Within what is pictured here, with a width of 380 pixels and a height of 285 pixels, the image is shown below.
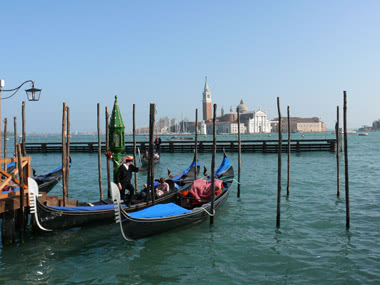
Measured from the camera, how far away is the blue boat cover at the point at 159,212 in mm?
6848

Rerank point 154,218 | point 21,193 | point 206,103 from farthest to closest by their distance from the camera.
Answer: point 206,103 → point 154,218 → point 21,193

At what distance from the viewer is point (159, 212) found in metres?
7.16

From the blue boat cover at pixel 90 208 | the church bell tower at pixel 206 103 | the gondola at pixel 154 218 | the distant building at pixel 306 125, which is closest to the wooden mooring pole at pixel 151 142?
the gondola at pixel 154 218

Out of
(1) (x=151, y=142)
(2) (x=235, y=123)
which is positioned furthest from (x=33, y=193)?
(2) (x=235, y=123)

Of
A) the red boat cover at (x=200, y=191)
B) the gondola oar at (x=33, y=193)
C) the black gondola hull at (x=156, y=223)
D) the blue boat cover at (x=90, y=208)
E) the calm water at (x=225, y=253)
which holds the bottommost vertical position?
the calm water at (x=225, y=253)

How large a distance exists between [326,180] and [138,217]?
10.7 metres

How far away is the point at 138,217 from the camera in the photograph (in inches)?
265

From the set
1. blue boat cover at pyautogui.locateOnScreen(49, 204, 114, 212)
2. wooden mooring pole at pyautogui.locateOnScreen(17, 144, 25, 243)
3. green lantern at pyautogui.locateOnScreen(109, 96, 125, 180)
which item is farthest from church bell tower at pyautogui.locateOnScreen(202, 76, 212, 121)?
wooden mooring pole at pyautogui.locateOnScreen(17, 144, 25, 243)

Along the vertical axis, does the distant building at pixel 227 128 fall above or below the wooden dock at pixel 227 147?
above

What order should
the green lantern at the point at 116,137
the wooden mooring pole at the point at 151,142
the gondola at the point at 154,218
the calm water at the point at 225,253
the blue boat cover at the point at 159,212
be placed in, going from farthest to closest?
the green lantern at the point at 116,137 → the wooden mooring pole at the point at 151,142 → the blue boat cover at the point at 159,212 → the gondola at the point at 154,218 → the calm water at the point at 225,253

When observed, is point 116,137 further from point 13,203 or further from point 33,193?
point 13,203

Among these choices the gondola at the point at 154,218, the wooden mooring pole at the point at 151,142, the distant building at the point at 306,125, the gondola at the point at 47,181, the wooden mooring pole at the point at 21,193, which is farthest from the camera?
the distant building at the point at 306,125

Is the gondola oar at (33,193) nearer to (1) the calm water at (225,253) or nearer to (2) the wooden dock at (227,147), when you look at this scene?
(1) the calm water at (225,253)

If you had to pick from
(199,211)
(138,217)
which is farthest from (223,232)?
(138,217)
